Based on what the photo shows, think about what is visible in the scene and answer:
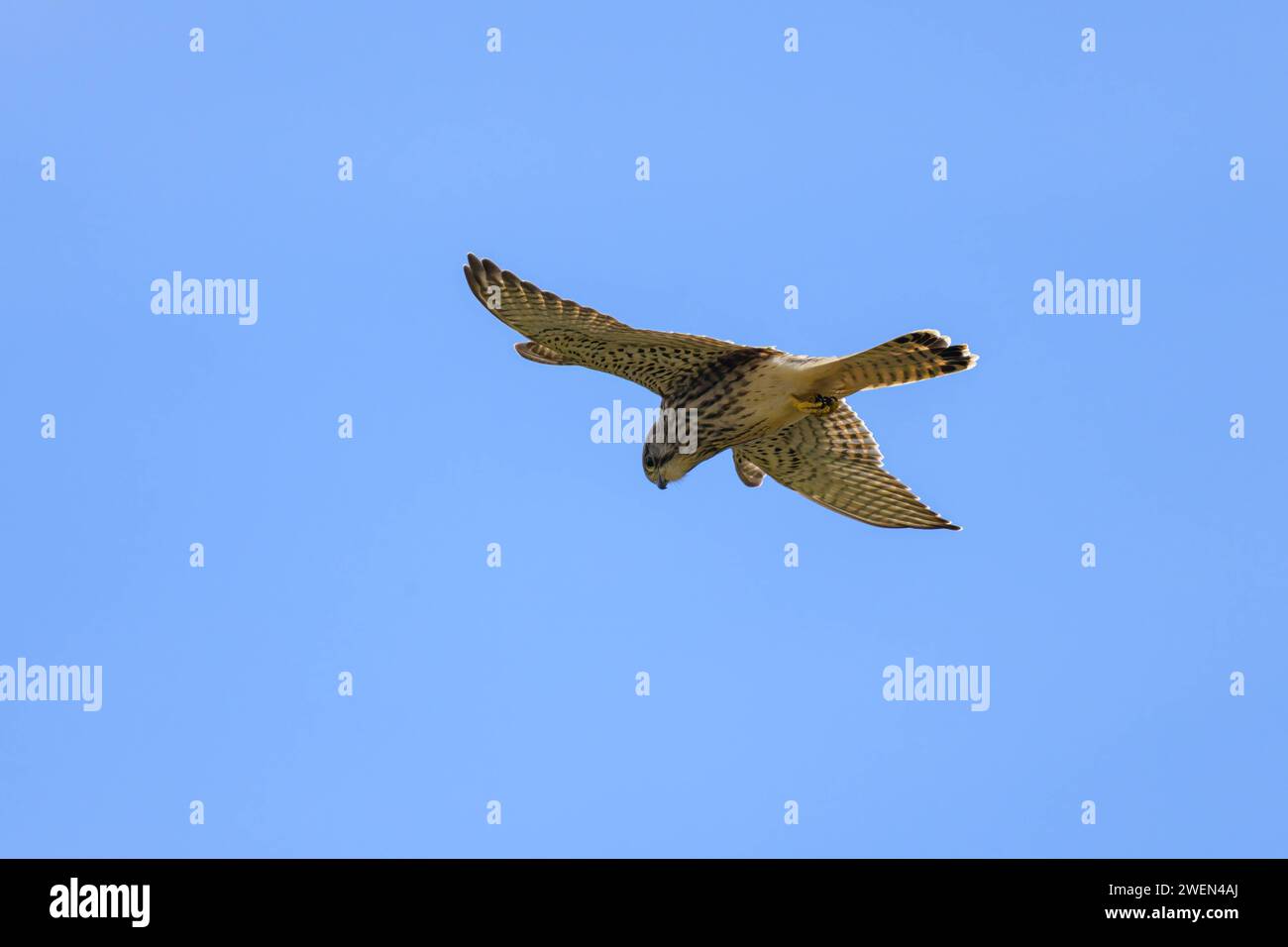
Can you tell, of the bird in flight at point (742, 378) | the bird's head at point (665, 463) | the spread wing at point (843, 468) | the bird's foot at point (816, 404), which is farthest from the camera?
the spread wing at point (843, 468)

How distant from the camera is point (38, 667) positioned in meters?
15.1

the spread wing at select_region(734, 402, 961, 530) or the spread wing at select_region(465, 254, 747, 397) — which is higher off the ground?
the spread wing at select_region(465, 254, 747, 397)

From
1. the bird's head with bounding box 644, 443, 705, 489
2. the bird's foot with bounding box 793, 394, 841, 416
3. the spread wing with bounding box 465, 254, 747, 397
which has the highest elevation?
the spread wing with bounding box 465, 254, 747, 397

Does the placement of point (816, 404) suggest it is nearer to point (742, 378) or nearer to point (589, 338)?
point (742, 378)

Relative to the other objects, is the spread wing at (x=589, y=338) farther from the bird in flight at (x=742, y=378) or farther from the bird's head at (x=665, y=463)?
the bird's head at (x=665, y=463)

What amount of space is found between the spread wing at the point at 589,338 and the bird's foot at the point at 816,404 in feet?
1.96

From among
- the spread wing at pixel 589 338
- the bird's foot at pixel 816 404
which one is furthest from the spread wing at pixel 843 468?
the spread wing at pixel 589 338

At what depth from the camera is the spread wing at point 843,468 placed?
46.1ft

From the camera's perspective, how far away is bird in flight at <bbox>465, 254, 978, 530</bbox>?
40.8 feet

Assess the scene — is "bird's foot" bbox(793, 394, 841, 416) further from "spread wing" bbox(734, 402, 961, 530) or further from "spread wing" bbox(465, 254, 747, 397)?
"spread wing" bbox(734, 402, 961, 530)

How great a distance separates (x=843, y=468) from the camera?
46.8ft

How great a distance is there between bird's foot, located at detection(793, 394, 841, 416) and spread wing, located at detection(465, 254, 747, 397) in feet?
1.96

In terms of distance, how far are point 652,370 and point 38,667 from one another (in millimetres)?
5950

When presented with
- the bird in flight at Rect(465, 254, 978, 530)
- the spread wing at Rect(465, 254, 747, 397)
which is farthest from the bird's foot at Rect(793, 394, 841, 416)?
the spread wing at Rect(465, 254, 747, 397)
